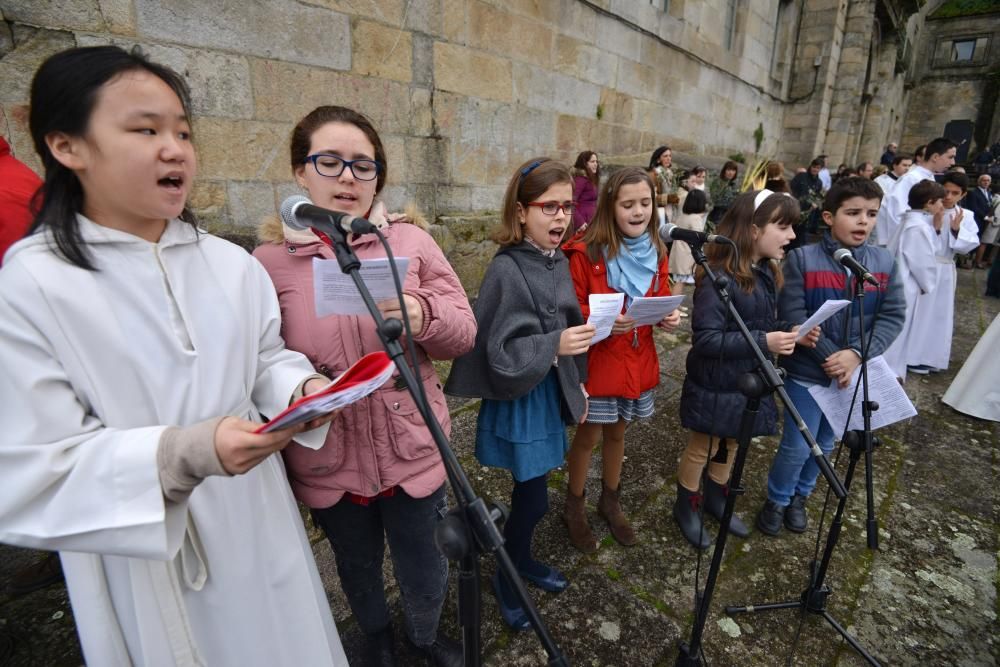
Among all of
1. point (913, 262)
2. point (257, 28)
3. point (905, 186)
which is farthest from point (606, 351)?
point (905, 186)

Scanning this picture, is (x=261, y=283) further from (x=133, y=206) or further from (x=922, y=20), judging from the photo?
(x=922, y=20)

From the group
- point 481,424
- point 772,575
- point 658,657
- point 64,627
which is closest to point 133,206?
point 481,424

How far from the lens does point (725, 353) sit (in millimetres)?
2299

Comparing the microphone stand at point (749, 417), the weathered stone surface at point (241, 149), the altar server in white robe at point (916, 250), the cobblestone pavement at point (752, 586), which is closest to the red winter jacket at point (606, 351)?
the microphone stand at point (749, 417)

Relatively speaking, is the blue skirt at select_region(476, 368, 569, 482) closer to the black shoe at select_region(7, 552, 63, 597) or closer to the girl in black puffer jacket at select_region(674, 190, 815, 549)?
the girl in black puffer jacket at select_region(674, 190, 815, 549)

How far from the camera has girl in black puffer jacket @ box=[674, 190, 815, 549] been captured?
2.30 meters

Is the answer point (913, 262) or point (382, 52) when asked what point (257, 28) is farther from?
point (913, 262)

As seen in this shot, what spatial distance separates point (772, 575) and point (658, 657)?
2.67 feet

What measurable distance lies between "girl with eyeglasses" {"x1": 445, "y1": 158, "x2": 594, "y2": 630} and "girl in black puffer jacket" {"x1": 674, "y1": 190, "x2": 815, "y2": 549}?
27.8 inches

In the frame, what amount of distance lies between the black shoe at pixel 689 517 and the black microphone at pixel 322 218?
227 cm

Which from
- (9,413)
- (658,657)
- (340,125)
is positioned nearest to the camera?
(9,413)

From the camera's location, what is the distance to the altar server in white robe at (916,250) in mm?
4383

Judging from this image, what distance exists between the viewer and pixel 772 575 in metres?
2.41

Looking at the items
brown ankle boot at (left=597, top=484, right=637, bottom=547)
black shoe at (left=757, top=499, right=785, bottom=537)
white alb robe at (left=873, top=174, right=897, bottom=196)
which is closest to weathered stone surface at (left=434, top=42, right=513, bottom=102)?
brown ankle boot at (left=597, top=484, right=637, bottom=547)
